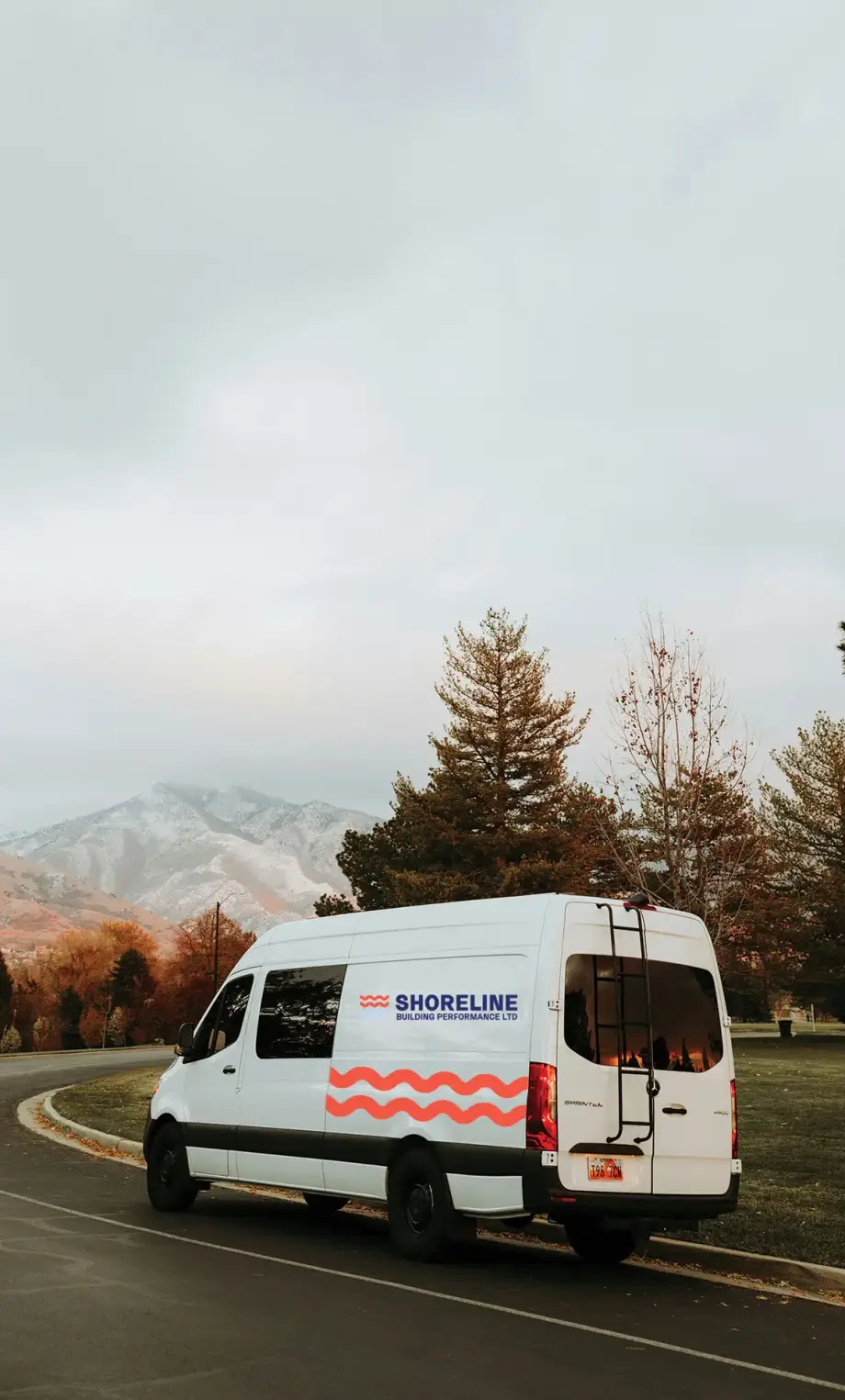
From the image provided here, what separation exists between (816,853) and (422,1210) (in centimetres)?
5211

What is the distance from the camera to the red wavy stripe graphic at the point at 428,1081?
941 centimetres

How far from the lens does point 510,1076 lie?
30.9 feet

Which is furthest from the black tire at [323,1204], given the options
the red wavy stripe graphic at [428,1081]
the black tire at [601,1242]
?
the black tire at [601,1242]

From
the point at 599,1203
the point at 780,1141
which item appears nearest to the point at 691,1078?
the point at 599,1203

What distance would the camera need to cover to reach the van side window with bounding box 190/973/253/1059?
12562 mm

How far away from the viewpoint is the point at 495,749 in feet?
188

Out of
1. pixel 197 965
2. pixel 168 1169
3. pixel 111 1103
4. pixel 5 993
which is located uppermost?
pixel 197 965

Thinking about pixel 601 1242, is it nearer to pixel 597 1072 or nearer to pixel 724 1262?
pixel 724 1262

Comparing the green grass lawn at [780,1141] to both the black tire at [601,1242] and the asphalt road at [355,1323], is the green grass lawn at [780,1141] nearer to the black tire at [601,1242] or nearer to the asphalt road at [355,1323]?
the black tire at [601,1242]

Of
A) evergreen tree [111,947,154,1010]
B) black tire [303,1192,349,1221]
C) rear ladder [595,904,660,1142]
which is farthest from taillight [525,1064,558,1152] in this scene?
evergreen tree [111,947,154,1010]

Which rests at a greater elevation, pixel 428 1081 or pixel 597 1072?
pixel 597 1072

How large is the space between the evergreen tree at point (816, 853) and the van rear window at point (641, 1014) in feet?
157

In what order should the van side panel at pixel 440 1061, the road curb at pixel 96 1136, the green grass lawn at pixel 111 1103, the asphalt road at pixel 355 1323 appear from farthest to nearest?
the green grass lawn at pixel 111 1103, the road curb at pixel 96 1136, the van side panel at pixel 440 1061, the asphalt road at pixel 355 1323

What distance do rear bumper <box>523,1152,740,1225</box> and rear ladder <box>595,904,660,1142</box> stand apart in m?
0.40
